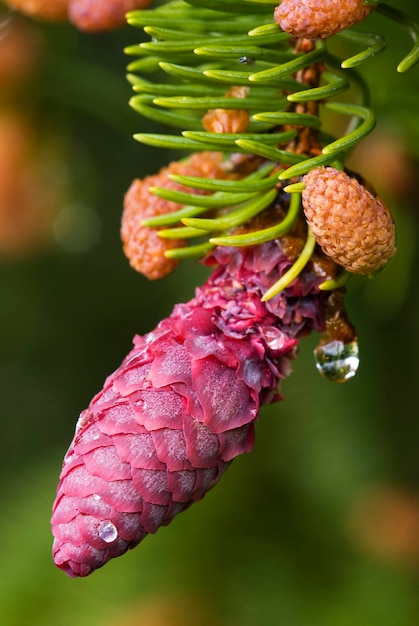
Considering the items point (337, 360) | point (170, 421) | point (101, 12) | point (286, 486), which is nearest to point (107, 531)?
point (170, 421)

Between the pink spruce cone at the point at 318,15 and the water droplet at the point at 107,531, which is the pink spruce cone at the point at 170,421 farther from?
the pink spruce cone at the point at 318,15

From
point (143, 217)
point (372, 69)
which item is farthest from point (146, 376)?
point (372, 69)

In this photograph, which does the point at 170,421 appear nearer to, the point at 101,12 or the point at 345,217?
the point at 345,217

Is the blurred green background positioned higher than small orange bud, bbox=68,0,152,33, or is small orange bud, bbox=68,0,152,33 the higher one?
small orange bud, bbox=68,0,152,33

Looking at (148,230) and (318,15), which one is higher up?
(318,15)

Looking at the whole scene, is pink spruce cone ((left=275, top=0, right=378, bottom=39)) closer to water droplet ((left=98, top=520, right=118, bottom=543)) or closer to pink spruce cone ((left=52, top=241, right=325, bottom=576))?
pink spruce cone ((left=52, top=241, right=325, bottom=576))

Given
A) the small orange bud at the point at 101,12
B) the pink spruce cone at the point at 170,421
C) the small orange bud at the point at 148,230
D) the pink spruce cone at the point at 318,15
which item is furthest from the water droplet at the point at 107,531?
the small orange bud at the point at 101,12

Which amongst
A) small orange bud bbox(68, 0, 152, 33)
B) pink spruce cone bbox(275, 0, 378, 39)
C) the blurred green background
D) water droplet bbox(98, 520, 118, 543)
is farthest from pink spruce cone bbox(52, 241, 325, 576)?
the blurred green background
